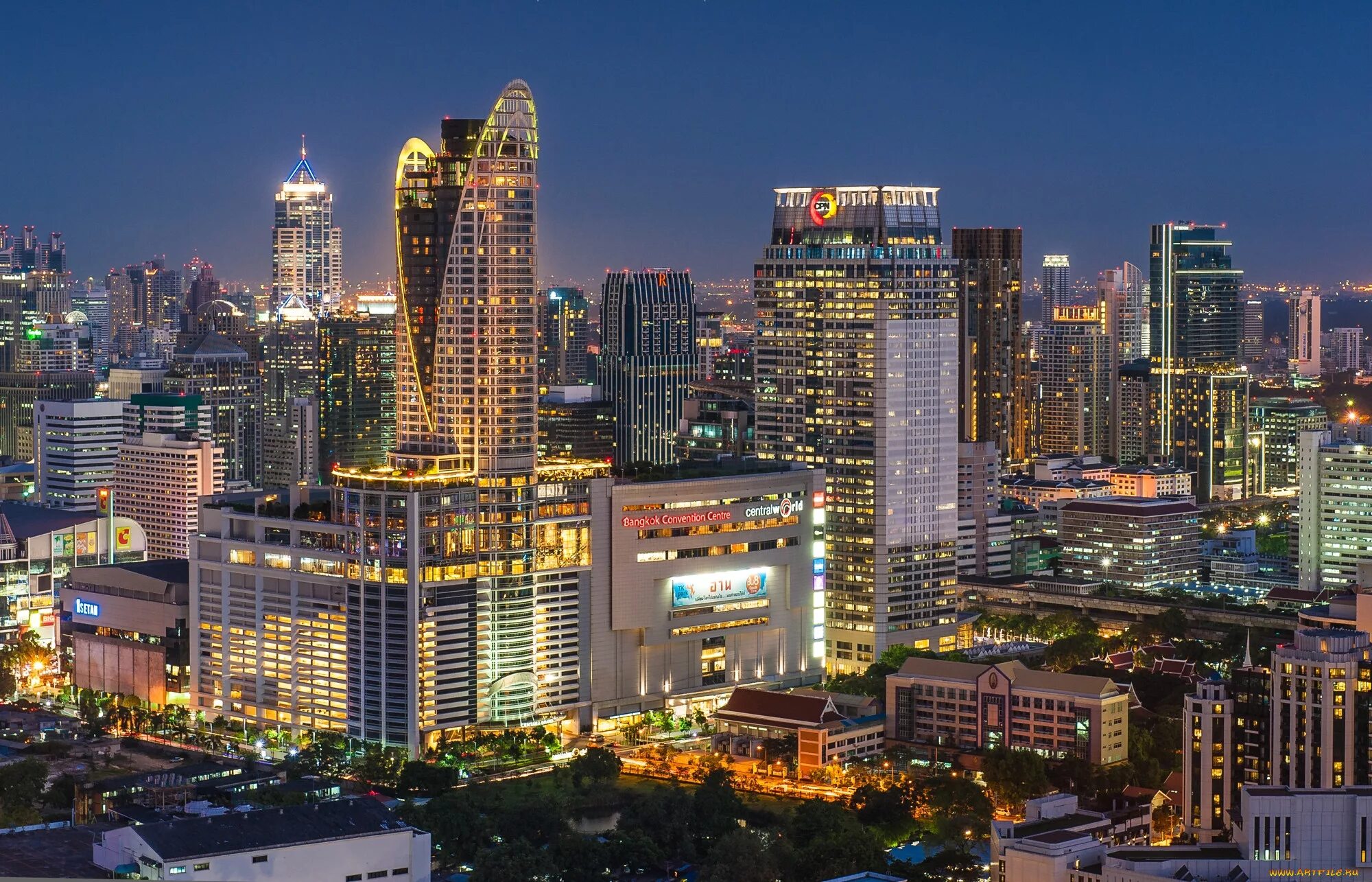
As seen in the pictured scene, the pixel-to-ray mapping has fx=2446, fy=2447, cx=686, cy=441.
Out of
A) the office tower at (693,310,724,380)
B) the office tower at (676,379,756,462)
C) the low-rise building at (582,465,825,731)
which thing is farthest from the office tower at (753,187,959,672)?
the office tower at (693,310,724,380)

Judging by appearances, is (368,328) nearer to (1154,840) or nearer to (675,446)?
(675,446)

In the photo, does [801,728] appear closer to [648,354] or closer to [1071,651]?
[1071,651]

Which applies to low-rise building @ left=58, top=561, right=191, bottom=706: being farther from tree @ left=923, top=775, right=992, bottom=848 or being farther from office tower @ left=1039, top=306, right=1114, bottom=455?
office tower @ left=1039, top=306, right=1114, bottom=455

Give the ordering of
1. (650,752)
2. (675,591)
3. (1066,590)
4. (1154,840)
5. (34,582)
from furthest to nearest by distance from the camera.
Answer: (1066,590), (34,582), (675,591), (650,752), (1154,840)

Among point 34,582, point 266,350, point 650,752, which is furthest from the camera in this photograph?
point 266,350

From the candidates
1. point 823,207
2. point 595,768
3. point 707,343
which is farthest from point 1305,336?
point 595,768

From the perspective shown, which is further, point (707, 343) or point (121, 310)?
point (121, 310)

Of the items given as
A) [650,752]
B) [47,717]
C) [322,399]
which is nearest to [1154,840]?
[650,752]
